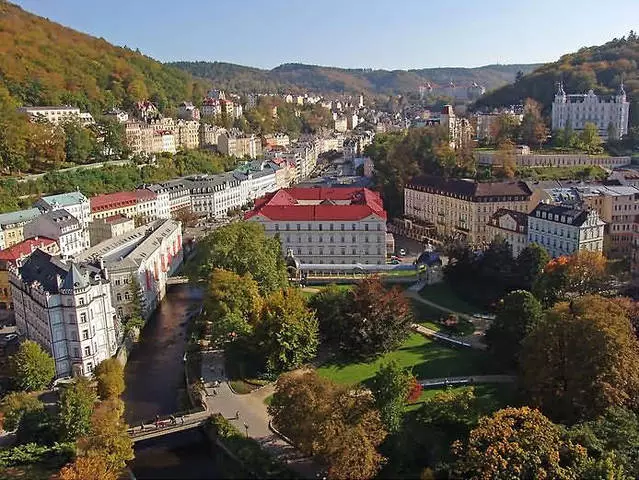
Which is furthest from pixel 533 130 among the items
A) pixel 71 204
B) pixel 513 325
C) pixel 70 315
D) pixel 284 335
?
pixel 70 315

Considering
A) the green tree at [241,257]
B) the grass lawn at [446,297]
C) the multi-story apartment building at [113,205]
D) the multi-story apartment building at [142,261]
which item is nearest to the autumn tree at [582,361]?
the grass lawn at [446,297]

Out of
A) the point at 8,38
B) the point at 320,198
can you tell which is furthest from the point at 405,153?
the point at 8,38

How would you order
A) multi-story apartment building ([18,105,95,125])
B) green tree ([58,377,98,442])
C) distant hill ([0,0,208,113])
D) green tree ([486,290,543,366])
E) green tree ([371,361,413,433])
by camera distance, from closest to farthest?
green tree ([371,361,413,433]) < green tree ([58,377,98,442]) < green tree ([486,290,543,366]) < multi-story apartment building ([18,105,95,125]) < distant hill ([0,0,208,113])

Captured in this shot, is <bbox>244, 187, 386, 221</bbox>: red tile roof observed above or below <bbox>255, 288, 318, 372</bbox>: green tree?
above

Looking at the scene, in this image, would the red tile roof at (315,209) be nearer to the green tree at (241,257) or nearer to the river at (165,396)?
the green tree at (241,257)

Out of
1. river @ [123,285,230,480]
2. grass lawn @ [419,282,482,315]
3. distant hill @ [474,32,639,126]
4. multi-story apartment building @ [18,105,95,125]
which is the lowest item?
river @ [123,285,230,480]

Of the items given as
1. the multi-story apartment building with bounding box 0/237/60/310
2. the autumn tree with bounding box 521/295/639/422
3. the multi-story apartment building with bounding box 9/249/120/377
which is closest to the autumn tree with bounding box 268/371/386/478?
the autumn tree with bounding box 521/295/639/422

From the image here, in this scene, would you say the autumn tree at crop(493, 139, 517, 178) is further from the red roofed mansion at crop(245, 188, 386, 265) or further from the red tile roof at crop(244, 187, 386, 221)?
the red roofed mansion at crop(245, 188, 386, 265)
